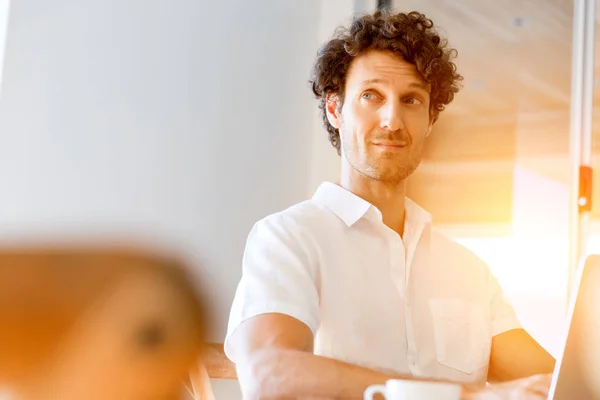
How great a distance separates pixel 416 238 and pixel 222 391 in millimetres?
653

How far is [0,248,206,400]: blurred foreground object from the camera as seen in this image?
24 cm

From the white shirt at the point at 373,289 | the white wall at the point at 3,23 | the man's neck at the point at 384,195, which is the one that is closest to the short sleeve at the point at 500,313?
the white shirt at the point at 373,289

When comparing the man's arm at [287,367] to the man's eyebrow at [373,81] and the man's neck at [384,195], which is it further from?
the man's eyebrow at [373,81]

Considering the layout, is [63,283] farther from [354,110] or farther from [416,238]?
[354,110]

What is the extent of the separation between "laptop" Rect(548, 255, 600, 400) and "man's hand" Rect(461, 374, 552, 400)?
7 centimetres

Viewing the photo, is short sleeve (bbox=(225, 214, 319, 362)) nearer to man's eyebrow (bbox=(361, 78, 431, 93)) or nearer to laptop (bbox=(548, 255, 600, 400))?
man's eyebrow (bbox=(361, 78, 431, 93))

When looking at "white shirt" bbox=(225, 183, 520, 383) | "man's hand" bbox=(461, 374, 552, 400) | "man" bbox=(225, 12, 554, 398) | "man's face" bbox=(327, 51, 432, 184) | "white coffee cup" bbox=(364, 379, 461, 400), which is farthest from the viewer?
"man's face" bbox=(327, 51, 432, 184)

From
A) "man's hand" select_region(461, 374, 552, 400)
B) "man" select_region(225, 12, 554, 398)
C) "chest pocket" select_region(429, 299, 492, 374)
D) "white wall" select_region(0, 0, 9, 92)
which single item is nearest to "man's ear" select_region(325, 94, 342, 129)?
"man" select_region(225, 12, 554, 398)

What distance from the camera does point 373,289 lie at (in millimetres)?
1549

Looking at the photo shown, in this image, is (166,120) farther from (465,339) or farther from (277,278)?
(465,339)

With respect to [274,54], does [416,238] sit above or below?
below

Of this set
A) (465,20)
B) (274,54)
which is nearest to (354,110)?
(274,54)

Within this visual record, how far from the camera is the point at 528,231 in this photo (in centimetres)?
251

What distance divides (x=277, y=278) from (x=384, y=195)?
41 centimetres
